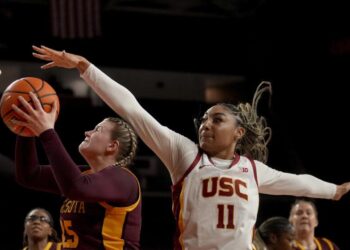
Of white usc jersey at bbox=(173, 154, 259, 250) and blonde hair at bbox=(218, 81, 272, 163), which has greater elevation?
blonde hair at bbox=(218, 81, 272, 163)

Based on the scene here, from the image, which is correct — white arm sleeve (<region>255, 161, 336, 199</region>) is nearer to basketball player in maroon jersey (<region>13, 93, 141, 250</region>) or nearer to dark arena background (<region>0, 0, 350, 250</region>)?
basketball player in maroon jersey (<region>13, 93, 141, 250</region>)

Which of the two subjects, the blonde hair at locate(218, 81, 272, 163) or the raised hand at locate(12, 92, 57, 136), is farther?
the blonde hair at locate(218, 81, 272, 163)

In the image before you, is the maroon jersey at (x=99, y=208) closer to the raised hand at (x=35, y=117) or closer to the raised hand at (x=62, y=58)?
the raised hand at (x=35, y=117)

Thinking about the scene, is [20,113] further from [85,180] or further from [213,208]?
[213,208]

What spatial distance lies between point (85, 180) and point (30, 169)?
1.61 feet

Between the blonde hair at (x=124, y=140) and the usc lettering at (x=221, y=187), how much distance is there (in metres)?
0.45

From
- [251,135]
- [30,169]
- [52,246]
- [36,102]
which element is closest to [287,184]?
[251,135]

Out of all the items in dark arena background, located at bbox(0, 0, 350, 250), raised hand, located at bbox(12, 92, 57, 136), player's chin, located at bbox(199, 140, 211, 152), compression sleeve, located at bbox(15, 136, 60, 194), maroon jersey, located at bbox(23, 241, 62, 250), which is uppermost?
dark arena background, located at bbox(0, 0, 350, 250)

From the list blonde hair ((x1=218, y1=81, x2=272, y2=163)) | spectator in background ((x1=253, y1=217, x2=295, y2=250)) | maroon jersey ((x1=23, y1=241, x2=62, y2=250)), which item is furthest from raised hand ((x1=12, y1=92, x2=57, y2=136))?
maroon jersey ((x1=23, y1=241, x2=62, y2=250))

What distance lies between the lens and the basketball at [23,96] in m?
3.31

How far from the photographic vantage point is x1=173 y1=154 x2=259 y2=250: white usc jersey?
3607mm

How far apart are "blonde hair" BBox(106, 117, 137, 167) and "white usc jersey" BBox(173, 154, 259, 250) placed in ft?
1.04

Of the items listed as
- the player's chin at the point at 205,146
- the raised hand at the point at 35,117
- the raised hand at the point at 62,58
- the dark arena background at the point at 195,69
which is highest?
the dark arena background at the point at 195,69

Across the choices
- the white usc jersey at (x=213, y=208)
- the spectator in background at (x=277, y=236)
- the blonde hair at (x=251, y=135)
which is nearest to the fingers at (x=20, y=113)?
the white usc jersey at (x=213, y=208)
